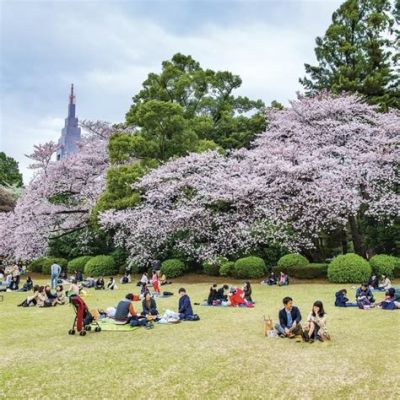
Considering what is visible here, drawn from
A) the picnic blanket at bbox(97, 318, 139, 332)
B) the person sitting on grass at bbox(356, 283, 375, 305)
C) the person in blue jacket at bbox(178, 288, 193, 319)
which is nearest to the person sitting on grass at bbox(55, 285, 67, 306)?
the picnic blanket at bbox(97, 318, 139, 332)

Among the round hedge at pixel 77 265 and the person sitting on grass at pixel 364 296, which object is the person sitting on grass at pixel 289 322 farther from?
the round hedge at pixel 77 265

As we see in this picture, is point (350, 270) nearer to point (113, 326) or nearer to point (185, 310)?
point (185, 310)

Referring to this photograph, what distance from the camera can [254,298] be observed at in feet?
59.3

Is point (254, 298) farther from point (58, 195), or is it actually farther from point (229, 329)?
point (58, 195)

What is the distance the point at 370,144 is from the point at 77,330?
886 inches

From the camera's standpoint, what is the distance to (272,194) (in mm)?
25375

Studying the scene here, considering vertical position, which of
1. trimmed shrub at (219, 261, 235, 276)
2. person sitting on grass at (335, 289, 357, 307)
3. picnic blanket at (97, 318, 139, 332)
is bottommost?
picnic blanket at (97, 318, 139, 332)

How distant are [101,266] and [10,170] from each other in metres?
35.8

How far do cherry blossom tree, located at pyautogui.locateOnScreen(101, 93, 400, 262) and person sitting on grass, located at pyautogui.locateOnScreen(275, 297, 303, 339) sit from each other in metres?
13.9

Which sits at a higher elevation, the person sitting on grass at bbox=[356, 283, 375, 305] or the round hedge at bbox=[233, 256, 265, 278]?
the round hedge at bbox=[233, 256, 265, 278]

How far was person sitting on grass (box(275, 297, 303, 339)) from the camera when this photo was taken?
34.6 ft

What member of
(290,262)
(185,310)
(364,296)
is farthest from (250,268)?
(185,310)

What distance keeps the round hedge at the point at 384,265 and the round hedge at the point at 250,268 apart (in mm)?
5928

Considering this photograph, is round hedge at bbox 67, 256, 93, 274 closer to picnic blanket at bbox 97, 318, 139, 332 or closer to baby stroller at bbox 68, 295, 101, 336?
picnic blanket at bbox 97, 318, 139, 332
